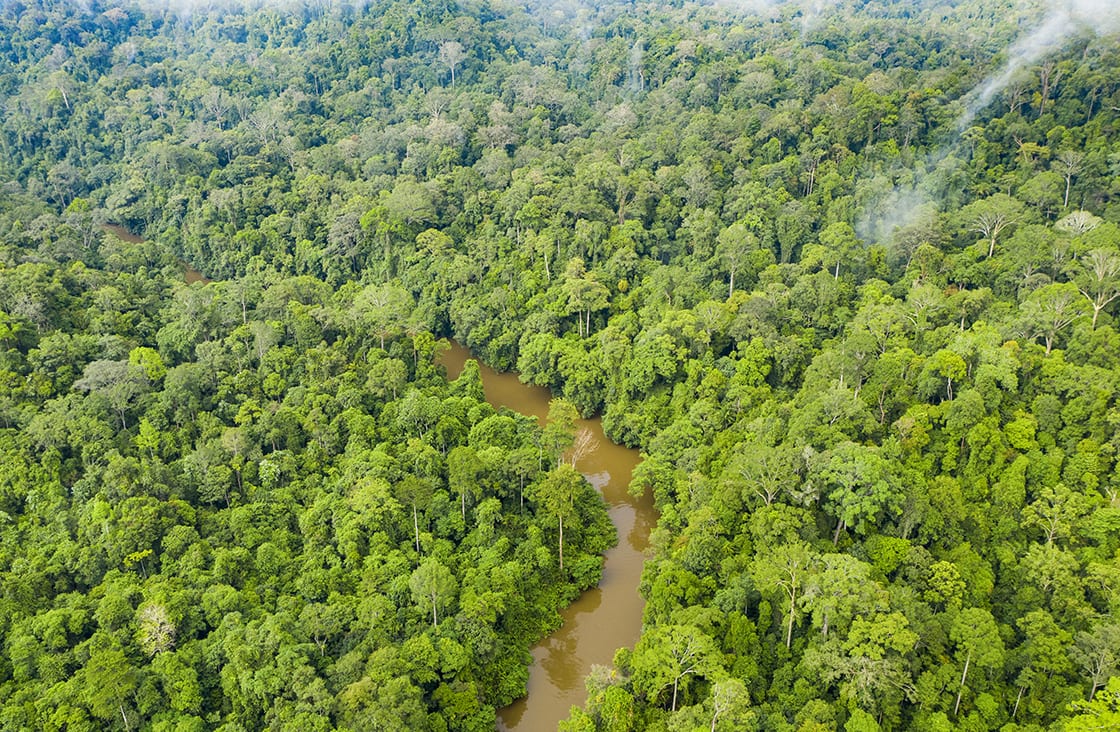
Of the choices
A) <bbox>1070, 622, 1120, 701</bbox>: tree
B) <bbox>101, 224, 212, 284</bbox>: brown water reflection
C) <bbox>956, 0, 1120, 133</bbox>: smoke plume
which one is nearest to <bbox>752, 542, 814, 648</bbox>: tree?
<bbox>1070, 622, 1120, 701</bbox>: tree

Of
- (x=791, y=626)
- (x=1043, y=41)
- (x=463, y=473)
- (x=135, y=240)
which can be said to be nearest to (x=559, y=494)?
(x=463, y=473)

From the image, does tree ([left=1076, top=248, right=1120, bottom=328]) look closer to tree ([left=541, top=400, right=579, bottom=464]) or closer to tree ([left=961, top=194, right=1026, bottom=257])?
tree ([left=961, top=194, right=1026, bottom=257])

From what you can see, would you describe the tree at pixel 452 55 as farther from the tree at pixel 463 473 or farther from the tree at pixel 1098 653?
the tree at pixel 1098 653

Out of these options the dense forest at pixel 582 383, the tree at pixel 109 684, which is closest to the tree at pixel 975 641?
the dense forest at pixel 582 383

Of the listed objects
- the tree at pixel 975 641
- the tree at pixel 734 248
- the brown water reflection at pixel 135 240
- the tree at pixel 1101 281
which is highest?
the tree at pixel 1101 281

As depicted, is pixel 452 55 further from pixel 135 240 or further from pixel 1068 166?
pixel 1068 166

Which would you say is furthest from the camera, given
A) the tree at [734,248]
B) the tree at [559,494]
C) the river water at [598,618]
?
the tree at [734,248]
